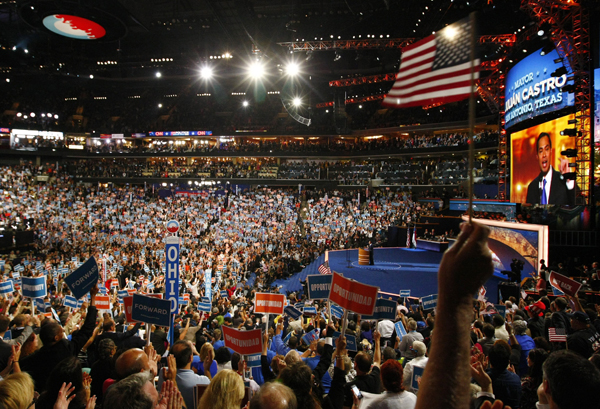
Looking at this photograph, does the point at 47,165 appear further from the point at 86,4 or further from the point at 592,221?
the point at 592,221

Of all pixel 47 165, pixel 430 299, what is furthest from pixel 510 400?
pixel 47 165

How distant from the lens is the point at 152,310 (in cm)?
576

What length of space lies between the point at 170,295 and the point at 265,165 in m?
38.6

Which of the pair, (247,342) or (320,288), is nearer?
(247,342)

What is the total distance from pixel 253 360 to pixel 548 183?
1671cm

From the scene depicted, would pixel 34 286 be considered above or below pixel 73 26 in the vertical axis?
below

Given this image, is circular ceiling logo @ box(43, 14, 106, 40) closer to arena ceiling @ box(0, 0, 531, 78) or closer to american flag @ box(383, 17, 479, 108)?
arena ceiling @ box(0, 0, 531, 78)

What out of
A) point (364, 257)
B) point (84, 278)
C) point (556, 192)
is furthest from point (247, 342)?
point (364, 257)

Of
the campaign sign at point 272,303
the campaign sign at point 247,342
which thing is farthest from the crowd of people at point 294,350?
the campaign sign at point 272,303

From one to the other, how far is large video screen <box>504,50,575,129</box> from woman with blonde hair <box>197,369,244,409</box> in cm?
1676

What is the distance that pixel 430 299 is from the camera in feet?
28.3

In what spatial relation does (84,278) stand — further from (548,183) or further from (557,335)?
(548,183)

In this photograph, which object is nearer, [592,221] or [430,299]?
[430,299]

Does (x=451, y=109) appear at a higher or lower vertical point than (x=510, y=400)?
higher
